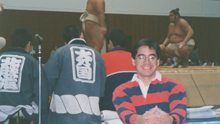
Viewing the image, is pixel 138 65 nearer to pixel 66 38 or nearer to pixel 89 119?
pixel 89 119

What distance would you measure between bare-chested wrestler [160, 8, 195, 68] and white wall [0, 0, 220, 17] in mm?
5345

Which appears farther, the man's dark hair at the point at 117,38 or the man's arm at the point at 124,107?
the man's dark hair at the point at 117,38

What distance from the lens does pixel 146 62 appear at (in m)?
1.40

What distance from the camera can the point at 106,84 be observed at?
2.43 meters

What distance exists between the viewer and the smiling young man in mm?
1290

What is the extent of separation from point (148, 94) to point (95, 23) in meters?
2.14

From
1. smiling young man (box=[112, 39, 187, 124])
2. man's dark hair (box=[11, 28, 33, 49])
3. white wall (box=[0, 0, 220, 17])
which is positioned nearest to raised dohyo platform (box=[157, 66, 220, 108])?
man's dark hair (box=[11, 28, 33, 49])

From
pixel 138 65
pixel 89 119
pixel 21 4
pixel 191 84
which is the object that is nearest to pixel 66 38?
pixel 89 119

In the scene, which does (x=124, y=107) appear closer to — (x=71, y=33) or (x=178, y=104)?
(x=178, y=104)

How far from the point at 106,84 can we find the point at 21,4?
7.58 metres

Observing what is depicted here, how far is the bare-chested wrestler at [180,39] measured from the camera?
4656 mm

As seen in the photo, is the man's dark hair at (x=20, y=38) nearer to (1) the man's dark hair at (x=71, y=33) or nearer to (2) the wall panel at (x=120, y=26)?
(1) the man's dark hair at (x=71, y=33)

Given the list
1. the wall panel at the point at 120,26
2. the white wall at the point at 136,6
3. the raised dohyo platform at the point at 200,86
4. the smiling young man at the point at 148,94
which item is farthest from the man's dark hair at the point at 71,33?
the white wall at the point at 136,6

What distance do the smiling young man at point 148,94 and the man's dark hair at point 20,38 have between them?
1.18 metres
